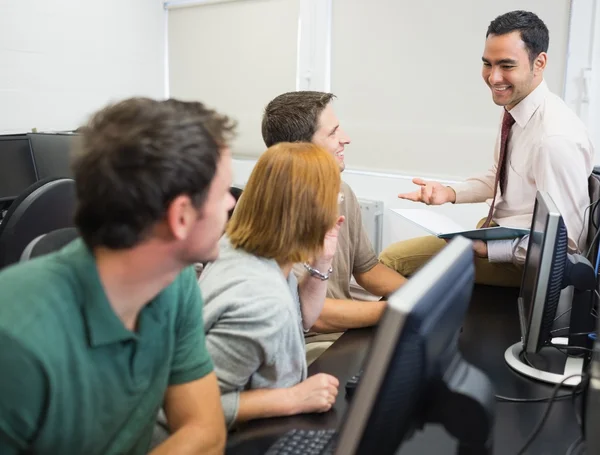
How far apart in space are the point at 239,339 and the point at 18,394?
0.49 metres

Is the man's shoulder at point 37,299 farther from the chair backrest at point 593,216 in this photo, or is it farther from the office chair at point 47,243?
the chair backrest at point 593,216

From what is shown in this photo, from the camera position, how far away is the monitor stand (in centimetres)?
138

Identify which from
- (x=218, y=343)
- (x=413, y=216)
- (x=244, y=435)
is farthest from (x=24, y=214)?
(x=413, y=216)

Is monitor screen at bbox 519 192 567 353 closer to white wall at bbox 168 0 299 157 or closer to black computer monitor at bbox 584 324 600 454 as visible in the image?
black computer monitor at bbox 584 324 600 454

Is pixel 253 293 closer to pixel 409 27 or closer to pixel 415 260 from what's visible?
pixel 415 260

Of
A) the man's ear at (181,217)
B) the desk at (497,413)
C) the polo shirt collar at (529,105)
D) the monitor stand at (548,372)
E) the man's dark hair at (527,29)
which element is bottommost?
the desk at (497,413)

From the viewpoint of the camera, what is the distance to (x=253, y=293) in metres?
1.22

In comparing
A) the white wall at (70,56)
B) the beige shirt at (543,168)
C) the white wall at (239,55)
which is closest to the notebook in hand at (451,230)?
the beige shirt at (543,168)

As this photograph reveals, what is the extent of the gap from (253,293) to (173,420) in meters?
0.28

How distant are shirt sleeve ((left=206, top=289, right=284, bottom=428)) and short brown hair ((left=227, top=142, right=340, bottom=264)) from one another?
14 centimetres

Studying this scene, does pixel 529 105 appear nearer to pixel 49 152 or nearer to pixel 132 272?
pixel 132 272

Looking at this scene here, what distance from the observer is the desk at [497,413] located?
113 cm

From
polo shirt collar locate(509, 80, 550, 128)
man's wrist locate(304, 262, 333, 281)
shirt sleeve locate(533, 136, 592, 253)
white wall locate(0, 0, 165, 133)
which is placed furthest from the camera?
white wall locate(0, 0, 165, 133)

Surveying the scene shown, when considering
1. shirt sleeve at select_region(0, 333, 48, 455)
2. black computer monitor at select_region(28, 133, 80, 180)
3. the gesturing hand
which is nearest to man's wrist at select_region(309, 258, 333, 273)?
the gesturing hand
